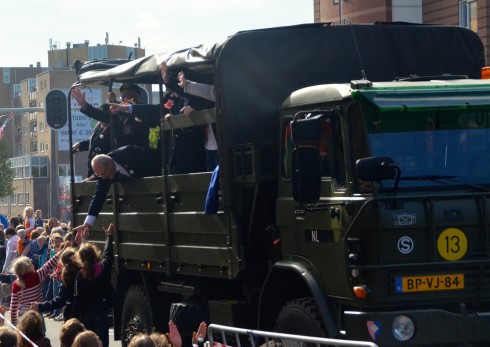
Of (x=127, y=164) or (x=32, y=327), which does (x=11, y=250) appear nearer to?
(x=127, y=164)

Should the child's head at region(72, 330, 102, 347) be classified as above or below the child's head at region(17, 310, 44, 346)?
above

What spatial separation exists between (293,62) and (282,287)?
6.63 feet

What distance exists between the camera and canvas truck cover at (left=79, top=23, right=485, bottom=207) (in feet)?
33.8

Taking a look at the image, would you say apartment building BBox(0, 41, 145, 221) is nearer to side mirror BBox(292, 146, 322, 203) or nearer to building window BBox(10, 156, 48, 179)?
building window BBox(10, 156, 48, 179)

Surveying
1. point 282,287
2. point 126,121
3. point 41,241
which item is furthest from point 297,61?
point 41,241

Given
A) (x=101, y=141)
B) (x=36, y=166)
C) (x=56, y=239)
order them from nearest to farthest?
(x=101, y=141), (x=56, y=239), (x=36, y=166)

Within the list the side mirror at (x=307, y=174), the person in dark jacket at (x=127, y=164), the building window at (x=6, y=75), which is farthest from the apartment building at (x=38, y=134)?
the side mirror at (x=307, y=174)

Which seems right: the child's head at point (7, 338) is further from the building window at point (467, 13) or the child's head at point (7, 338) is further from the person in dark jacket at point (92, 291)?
the building window at point (467, 13)

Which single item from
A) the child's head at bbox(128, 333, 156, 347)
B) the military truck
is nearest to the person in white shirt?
the military truck

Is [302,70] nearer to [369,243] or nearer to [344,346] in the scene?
[369,243]

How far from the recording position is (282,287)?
998 cm

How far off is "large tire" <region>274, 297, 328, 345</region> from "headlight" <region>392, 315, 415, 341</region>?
734 mm

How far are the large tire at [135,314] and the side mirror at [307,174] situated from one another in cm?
403

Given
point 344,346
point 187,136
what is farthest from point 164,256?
point 344,346
